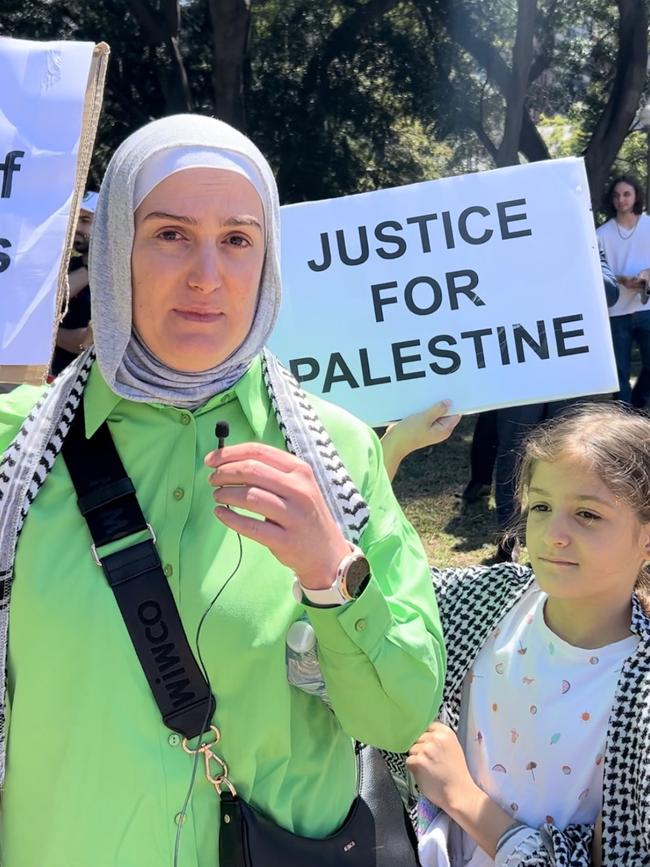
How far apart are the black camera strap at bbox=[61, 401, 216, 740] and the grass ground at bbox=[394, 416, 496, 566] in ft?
14.4

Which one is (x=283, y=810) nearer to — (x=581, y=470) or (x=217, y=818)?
(x=217, y=818)

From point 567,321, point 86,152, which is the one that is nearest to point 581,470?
point 567,321

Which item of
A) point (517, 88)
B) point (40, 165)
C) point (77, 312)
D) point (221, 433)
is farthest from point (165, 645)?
point (517, 88)

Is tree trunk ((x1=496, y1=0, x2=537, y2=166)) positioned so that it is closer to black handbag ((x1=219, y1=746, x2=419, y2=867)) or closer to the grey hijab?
the grey hijab

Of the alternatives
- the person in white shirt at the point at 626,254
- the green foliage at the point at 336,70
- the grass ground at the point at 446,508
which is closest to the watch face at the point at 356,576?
the grass ground at the point at 446,508

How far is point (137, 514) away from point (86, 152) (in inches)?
72.6

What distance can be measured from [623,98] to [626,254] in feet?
19.2

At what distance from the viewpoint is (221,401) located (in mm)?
1458

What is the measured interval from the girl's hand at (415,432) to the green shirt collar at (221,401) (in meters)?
0.92

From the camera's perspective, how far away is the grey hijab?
1.39m

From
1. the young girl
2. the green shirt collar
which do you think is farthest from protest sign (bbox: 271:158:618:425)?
the green shirt collar

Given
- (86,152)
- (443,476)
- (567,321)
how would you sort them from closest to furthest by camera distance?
(567,321) < (86,152) < (443,476)

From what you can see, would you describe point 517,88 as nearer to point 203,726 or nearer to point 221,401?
point 221,401

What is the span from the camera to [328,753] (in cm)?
143
